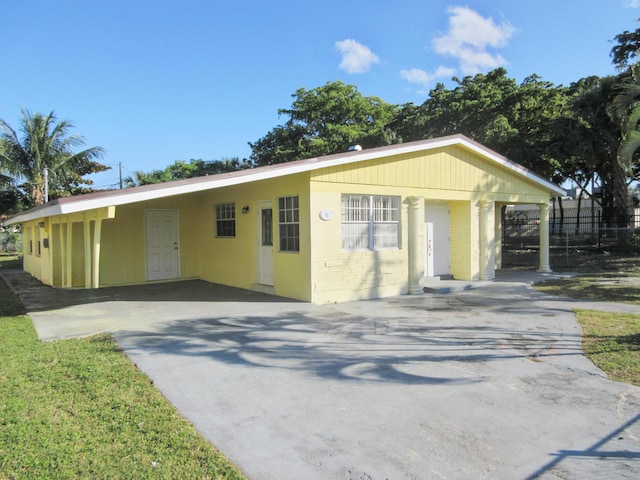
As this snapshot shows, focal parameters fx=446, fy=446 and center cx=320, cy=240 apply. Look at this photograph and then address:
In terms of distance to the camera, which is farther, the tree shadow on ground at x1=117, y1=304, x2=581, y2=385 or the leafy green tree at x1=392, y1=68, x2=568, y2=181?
the leafy green tree at x1=392, y1=68, x2=568, y2=181

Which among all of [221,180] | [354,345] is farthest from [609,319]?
[221,180]

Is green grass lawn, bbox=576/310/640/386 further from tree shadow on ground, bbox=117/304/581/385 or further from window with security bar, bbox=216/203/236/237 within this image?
window with security bar, bbox=216/203/236/237

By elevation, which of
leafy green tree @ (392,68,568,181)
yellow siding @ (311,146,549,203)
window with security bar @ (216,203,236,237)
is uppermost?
leafy green tree @ (392,68,568,181)

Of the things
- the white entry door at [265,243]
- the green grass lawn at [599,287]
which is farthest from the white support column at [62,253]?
the green grass lawn at [599,287]

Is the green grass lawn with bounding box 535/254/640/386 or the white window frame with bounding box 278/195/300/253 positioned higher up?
the white window frame with bounding box 278/195/300/253

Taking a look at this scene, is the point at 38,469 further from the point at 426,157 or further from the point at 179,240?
the point at 179,240

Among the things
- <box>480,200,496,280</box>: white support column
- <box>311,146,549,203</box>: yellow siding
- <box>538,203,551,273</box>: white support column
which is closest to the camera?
<box>311,146,549,203</box>: yellow siding

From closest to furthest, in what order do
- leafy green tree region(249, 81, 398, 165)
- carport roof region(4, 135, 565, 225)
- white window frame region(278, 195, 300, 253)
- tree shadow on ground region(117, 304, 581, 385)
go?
tree shadow on ground region(117, 304, 581, 385) < carport roof region(4, 135, 565, 225) < white window frame region(278, 195, 300, 253) < leafy green tree region(249, 81, 398, 165)

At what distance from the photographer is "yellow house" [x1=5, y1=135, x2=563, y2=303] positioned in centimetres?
941

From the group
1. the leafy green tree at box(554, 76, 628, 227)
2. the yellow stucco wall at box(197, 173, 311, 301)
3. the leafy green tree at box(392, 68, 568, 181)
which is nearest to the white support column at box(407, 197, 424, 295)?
the yellow stucco wall at box(197, 173, 311, 301)

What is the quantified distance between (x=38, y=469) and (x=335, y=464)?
205 centimetres

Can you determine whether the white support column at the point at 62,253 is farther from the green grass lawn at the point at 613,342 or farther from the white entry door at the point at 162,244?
the green grass lawn at the point at 613,342

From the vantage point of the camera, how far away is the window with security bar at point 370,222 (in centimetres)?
1002

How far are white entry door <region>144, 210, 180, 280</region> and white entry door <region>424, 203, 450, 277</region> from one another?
7608mm
